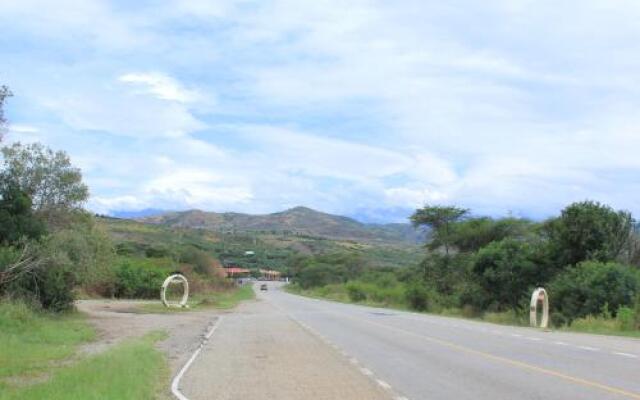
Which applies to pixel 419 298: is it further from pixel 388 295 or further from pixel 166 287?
pixel 166 287

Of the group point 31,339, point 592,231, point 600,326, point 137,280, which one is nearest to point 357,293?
point 137,280

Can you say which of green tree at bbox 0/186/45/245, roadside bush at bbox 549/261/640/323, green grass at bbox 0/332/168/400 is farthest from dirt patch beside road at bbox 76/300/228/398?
roadside bush at bbox 549/261/640/323

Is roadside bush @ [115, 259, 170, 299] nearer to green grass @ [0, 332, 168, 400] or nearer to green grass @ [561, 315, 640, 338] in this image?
green grass @ [561, 315, 640, 338]

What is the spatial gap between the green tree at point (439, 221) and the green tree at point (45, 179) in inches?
1644

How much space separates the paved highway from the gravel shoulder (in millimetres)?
550

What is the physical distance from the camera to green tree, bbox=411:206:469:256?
73.1 m

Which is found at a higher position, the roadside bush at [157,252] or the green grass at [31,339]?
the roadside bush at [157,252]

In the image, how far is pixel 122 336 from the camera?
85.9 ft

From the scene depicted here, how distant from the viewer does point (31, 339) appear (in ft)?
72.4

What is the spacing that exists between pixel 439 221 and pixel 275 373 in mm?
60276

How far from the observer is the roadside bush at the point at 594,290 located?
35.4 m

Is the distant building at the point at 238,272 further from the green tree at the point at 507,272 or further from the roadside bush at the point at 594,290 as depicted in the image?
the roadside bush at the point at 594,290

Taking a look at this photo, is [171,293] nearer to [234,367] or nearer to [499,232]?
[499,232]

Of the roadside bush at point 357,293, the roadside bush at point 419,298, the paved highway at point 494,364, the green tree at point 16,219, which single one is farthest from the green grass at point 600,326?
the roadside bush at point 357,293
